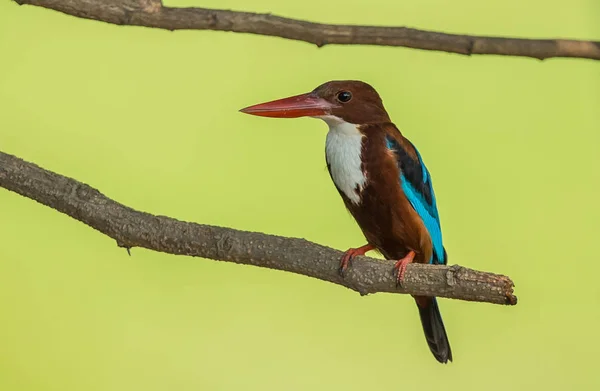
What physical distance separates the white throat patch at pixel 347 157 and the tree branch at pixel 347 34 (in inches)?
11.8

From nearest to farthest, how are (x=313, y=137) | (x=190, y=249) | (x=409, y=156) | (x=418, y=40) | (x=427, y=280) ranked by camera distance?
(x=418, y=40) < (x=427, y=280) < (x=190, y=249) < (x=409, y=156) < (x=313, y=137)

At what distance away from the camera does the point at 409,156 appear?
172 cm

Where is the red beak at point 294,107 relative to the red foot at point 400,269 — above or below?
above

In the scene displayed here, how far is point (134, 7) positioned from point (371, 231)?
658 mm

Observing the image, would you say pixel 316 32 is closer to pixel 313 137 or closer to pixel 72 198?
pixel 72 198

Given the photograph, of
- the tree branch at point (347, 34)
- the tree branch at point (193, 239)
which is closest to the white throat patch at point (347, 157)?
the tree branch at point (193, 239)

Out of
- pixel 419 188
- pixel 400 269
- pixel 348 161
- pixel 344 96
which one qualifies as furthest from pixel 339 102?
pixel 400 269

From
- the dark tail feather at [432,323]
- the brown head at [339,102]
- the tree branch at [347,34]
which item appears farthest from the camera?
the dark tail feather at [432,323]

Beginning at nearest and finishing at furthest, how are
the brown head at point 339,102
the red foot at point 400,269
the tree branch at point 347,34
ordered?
the tree branch at point 347,34 → the red foot at point 400,269 → the brown head at point 339,102

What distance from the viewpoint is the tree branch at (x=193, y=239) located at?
5.18 ft

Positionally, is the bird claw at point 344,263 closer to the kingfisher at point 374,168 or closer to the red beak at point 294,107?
the kingfisher at point 374,168

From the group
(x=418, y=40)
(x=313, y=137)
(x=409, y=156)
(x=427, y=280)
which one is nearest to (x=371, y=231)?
(x=409, y=156)

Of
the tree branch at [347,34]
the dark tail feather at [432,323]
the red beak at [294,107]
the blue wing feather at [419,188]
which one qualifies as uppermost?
the tree branch at [347,34]

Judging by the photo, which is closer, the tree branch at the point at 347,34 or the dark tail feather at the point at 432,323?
the tree branch at the point at 347,34
